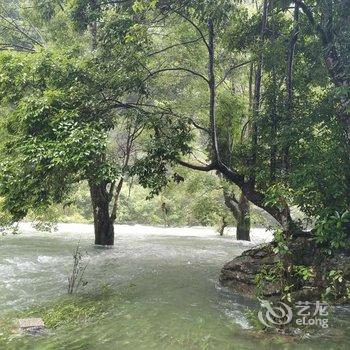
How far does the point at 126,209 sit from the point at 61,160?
25689 mm

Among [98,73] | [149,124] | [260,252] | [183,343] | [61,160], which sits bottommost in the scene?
[183,343]

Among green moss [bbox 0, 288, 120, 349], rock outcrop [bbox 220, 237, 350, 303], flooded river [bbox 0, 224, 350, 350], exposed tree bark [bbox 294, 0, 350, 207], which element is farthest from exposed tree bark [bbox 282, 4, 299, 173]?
green moss [bbox 0, 288, 120, 349]

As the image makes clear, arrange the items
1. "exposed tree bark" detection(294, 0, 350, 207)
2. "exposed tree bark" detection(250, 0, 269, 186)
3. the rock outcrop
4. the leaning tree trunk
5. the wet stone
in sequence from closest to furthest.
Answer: the wet stone, the rock outcrop, "exposed tree bark" detection(294, 0, 350, 207), "exposed tree bark" detection(250, 0, 269, 186), the leaning tree trunk

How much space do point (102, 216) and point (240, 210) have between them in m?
6.58

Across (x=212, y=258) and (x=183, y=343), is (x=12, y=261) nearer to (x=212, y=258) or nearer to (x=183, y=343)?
(x=212, y=258)

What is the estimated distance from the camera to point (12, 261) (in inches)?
545

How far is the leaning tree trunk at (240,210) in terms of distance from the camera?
1975 cm

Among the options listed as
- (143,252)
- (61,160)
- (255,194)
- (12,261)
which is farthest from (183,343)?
(143,252)
